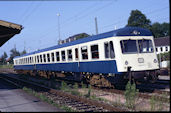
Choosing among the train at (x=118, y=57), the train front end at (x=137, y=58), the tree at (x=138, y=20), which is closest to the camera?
the train front end at (x=137, y=58)

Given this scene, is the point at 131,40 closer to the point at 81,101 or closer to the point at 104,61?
the point at 104,61

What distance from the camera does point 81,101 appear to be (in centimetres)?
1027

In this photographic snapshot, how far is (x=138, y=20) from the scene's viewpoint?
7906cm

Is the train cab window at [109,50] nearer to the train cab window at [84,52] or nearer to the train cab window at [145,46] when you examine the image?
the train cab window at [145,46]

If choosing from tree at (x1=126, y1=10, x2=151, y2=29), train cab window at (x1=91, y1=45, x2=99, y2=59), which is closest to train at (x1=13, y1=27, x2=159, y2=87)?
train cab window at (x1=91, y1=45, x2=99, y2=59)

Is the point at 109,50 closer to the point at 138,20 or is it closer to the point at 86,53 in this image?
the point at 86,53

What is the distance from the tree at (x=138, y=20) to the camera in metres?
78.8

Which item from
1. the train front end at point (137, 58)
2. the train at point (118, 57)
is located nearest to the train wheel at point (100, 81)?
the train at point (118, 57)

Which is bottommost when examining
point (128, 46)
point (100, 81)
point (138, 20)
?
point (100, 81)

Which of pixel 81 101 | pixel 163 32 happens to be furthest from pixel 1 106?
pixel 163 32

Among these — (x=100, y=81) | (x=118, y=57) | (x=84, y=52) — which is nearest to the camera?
(x=118, y=57)

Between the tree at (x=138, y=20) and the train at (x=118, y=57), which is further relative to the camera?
the tree at (x=138, y=20)

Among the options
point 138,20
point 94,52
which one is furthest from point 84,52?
point 138,20

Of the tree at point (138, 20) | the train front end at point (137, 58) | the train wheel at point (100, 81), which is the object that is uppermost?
the tree at point (138, 20)
